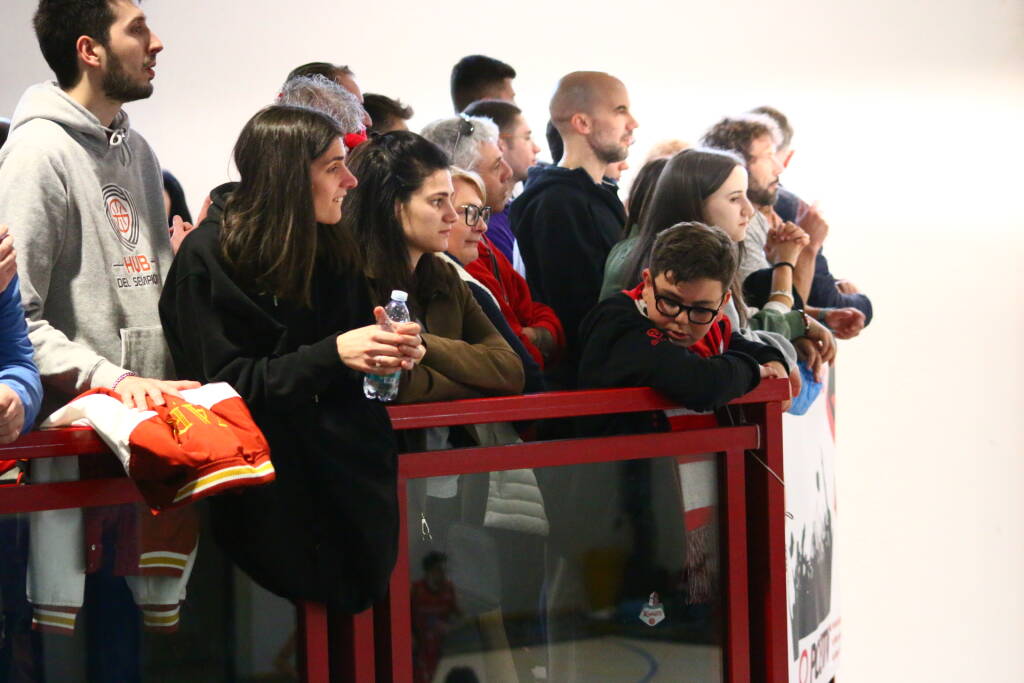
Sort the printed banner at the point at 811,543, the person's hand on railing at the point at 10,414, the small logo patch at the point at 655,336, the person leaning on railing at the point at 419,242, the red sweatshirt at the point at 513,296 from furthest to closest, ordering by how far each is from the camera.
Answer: the printed banner at the point at 811,543
the red sweatshirt at the point at 513,296
the small logo patch at the point at 655,336
the person leaning on railing at the point at 419,242
the person's hand on railing at the point at 10,414

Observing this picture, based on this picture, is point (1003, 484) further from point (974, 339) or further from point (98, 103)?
point (98, 103)

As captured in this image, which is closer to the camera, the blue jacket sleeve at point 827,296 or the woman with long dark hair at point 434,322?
the woman with long dark hair at point 434,322

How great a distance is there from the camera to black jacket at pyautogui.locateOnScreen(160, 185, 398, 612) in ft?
7.01

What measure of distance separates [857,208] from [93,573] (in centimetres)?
459

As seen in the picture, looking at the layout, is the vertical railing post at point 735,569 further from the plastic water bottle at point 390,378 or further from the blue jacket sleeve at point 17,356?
the blue jacket sleeve at point 17,356

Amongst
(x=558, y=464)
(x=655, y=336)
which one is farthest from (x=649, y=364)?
(x=558, y=464)

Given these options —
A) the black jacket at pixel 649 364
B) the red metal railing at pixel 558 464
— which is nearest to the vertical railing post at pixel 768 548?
the red metal railing at pixel 558 464

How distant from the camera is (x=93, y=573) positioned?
6.77 ft

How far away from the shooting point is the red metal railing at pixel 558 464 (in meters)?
2.03

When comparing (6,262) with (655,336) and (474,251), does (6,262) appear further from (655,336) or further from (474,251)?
(655,336)

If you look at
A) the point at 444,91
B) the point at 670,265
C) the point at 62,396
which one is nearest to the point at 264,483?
the point at 62,396

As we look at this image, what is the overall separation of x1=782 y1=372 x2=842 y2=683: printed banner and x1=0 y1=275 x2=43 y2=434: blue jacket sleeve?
165cm

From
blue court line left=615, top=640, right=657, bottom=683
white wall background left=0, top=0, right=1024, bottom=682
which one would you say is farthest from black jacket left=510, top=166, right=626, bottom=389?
white wall background left=0, top=0, right=1024, bottom=682

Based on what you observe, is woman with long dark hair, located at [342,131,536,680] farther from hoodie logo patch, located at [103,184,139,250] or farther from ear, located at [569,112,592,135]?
ear, located at [569,112,592,135]
